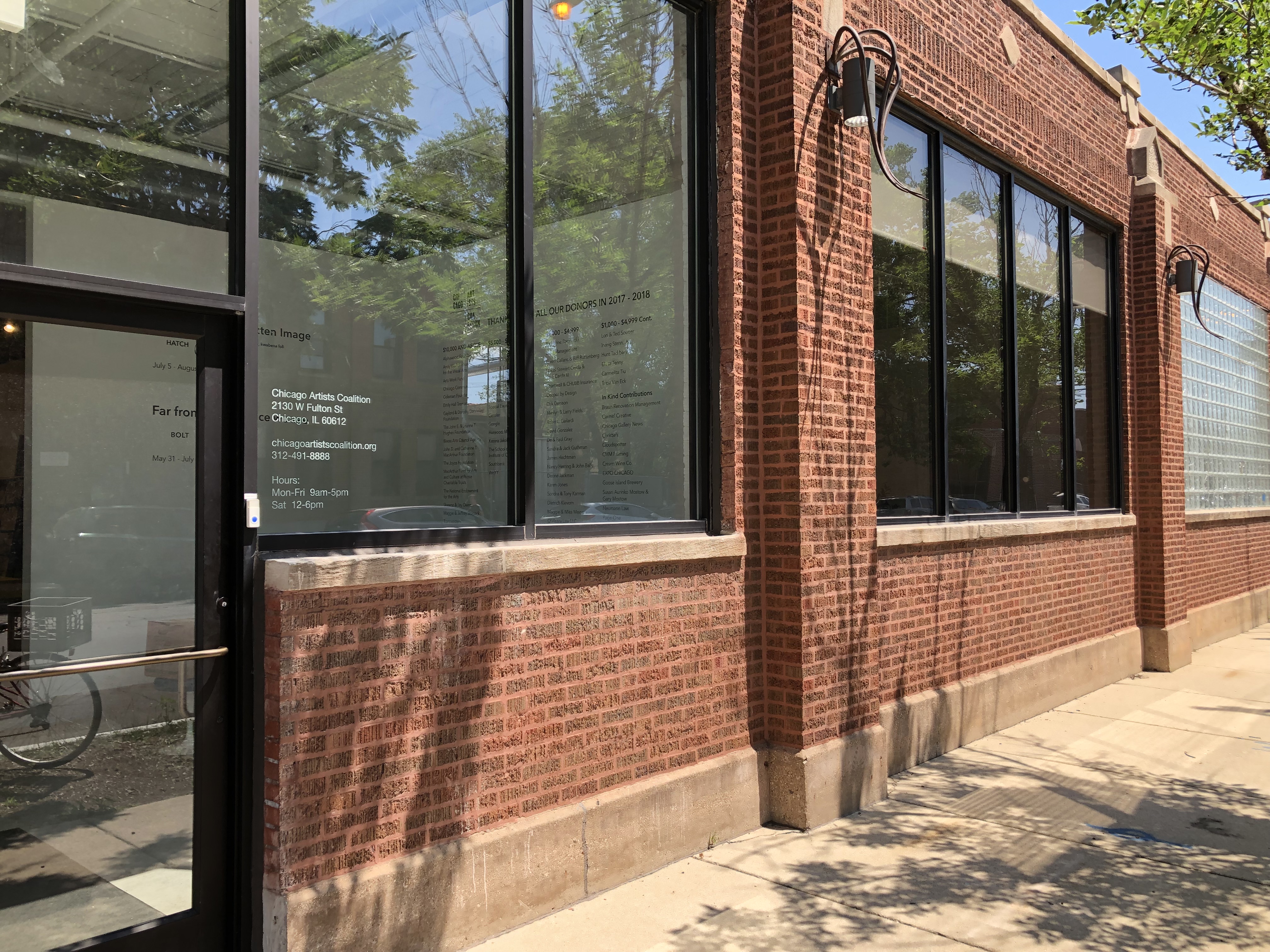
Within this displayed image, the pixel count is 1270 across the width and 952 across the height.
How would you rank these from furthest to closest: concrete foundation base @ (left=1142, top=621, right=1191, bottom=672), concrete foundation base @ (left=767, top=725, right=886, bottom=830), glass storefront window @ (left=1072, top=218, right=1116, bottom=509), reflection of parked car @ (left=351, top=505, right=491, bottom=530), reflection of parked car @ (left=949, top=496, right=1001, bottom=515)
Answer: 1. concrete foundation base @ (left=1142, top=621, right=1191, bottom=672)
2. glass storefront window @ (left=1072, top=218, right=1116, bottom=509)
3. reflection of parked car @ (left=949, top=496, right=1001, bottom=515)
4. concrete foundation base @ (left=767, top=725, right=886, bottom=830)
5. reflection of parked car @ (left=351, top=505, right=491, bottom=530)

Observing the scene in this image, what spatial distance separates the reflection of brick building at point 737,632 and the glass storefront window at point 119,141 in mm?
1285

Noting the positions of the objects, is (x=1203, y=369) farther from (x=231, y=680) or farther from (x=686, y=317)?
(x=231, y=680)

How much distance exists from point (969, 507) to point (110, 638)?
20.8ft

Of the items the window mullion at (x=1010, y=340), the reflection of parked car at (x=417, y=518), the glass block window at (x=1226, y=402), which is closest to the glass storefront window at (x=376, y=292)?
the reflection of parked car at (x=417, y=518)

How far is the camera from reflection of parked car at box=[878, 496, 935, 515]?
6.87m

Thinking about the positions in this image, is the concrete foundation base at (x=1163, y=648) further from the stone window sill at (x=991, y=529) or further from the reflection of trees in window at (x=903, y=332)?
the reflection of trees in window at (x=903, y=332)

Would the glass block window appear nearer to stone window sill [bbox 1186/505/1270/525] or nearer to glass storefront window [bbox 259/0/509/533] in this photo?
stone window sill [bbox 1186/505/1270/525]

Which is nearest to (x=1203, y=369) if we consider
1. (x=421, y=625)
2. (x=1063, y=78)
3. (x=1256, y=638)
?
(x=1256, y=638)

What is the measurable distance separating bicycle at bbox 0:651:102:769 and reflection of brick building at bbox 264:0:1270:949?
61 cm

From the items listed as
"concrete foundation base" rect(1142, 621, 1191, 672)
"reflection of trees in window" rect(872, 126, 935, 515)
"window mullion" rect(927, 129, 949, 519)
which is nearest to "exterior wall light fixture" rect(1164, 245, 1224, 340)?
"concrete foundation base" rect(1142, 621, 1191, 672)

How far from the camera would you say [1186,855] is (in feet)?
17.3

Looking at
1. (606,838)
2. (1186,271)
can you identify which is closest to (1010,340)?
(1186,271)

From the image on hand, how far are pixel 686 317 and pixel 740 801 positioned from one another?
273 centimetres

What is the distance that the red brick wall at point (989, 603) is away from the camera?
6781 mm
